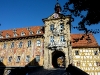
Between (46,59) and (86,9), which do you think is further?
(46,59)

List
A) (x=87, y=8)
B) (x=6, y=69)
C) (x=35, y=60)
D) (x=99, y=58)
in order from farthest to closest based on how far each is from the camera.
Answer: (x=35, y=60) < (x=99, y=58) < (x=6, y=69) < (x=87, y=8)

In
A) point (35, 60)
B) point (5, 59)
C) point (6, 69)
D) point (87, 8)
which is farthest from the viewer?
point (5, 59)

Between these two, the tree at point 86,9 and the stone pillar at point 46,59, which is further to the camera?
the stone pillar at point 46,59

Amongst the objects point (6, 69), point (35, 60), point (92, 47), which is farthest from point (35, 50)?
point (92, 47)

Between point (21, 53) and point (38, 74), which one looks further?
point (21, 53)

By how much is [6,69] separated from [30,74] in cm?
494

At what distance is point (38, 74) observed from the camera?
2164 cm

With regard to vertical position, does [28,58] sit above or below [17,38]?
below

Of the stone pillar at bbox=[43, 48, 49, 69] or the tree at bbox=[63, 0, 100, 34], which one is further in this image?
the stone pillar at bbox=[43, 48, 49, 69]

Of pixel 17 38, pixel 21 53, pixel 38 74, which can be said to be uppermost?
pixel 17 38

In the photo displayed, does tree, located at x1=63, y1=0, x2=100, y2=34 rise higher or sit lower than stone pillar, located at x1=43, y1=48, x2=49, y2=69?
higher

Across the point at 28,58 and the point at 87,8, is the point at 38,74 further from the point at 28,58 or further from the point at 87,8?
the point at 87,8

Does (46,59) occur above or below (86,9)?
below

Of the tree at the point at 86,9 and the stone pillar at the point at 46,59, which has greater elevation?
the tree at the point at 86,9
